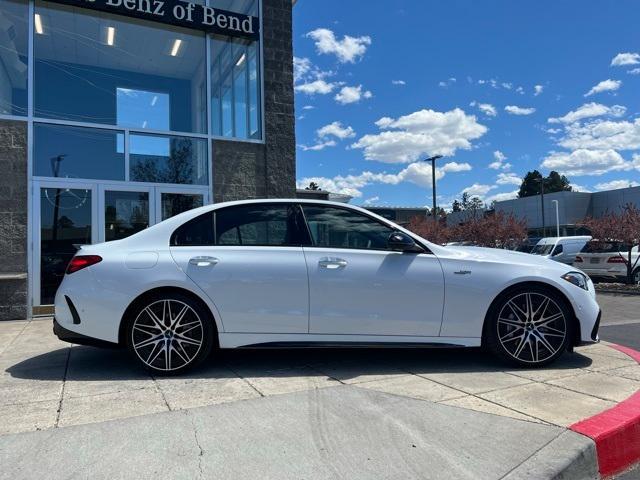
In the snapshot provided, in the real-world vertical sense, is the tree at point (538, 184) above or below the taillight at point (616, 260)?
above

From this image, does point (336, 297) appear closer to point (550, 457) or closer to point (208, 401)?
point (208, 401)

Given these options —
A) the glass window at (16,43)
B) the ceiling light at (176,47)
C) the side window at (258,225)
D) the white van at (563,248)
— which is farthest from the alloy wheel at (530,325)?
the white van at (563,248)

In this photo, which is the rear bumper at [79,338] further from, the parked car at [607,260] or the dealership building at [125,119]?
the parked car at [607,260]

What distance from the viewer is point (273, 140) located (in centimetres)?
1077

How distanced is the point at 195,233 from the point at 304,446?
7.74 feet

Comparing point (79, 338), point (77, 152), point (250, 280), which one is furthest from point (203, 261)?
point (77, 152)

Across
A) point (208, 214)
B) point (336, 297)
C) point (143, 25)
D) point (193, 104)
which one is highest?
point (143, 25)

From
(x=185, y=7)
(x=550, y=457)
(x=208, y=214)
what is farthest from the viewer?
(x=185, y=7)

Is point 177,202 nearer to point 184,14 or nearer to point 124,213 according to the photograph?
point 124,213

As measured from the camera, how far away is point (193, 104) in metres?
10.6

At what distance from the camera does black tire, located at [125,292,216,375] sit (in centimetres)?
456

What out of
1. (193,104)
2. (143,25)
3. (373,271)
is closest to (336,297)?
(373,271)

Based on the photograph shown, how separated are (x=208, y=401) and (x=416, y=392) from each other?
1.60m

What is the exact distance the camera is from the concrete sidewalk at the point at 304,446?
9.48 feet
